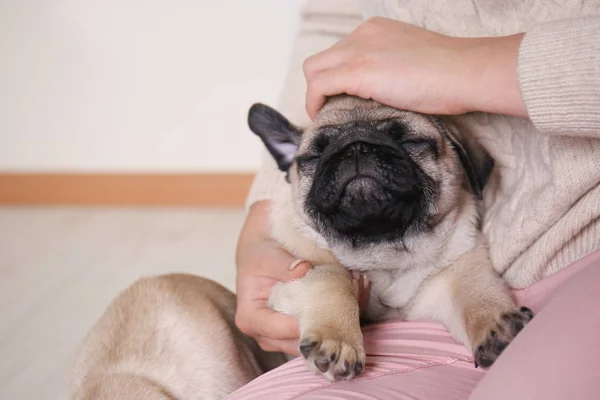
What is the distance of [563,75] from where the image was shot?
96 cm

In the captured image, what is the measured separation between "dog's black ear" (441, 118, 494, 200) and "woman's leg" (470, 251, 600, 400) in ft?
1.35

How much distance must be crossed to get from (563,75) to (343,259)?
22.0 inches

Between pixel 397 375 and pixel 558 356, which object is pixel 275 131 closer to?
pixel 397 375

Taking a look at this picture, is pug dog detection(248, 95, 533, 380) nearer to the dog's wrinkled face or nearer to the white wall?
the dog's wrinkled face

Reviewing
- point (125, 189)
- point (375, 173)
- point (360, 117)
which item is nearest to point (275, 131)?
point (360, 117)

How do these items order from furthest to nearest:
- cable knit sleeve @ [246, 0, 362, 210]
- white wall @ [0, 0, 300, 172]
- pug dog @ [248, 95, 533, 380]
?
1. white wall @ [0, 0, 300, 172]
2. cable knit sleeve @ [246, 0, 362, 210]
3. pug dog @ [248, 95, 533, 380]

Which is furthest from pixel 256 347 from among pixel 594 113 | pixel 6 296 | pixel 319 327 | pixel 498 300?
pixel 6 296

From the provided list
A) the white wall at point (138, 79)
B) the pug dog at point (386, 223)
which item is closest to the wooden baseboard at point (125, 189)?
the white wall at point (138, 79)

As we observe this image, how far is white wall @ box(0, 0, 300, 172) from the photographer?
123 inches

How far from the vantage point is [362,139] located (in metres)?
1.23

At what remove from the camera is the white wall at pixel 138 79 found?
10.2 ft

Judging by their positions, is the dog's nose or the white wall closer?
the dog's nose

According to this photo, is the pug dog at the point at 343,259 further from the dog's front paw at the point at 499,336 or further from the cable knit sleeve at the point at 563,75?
the cable knit sleeve at the point at 563,75

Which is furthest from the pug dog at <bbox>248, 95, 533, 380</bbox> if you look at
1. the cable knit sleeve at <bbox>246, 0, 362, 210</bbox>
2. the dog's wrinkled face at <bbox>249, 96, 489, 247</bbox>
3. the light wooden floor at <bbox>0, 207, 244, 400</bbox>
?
the light wooden floor at <bbox>0, 207, 244, 400</bbox>
